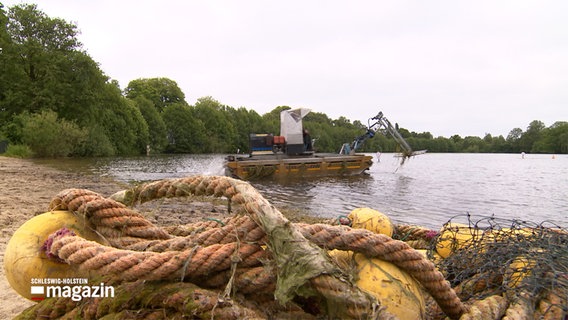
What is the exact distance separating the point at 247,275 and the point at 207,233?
0.37 metres

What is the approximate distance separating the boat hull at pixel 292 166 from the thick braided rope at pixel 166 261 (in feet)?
52.8

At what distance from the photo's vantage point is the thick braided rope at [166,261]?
1.45 metres

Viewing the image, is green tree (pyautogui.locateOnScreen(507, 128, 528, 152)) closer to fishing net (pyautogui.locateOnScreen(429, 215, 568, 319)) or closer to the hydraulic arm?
the hydraulic arm

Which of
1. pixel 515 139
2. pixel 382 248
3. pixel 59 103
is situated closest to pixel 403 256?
pixel 382 248

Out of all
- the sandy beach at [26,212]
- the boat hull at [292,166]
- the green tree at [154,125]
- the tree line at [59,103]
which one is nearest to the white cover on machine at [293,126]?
the boat hull at [292,166]

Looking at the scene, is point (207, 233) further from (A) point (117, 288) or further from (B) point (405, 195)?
(B) point (405, 195)

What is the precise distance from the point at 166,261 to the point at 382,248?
39.4 inches

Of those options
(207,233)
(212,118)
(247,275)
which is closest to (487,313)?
(247,275)

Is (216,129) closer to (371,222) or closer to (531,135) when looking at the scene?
(371,222)

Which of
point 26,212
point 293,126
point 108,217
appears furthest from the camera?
point 293,126

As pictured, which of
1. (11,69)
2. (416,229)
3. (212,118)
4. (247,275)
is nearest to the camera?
(247,275)

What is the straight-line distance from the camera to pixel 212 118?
79750mm

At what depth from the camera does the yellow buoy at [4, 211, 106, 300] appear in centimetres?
172

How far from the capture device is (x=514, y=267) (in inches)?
82.8
